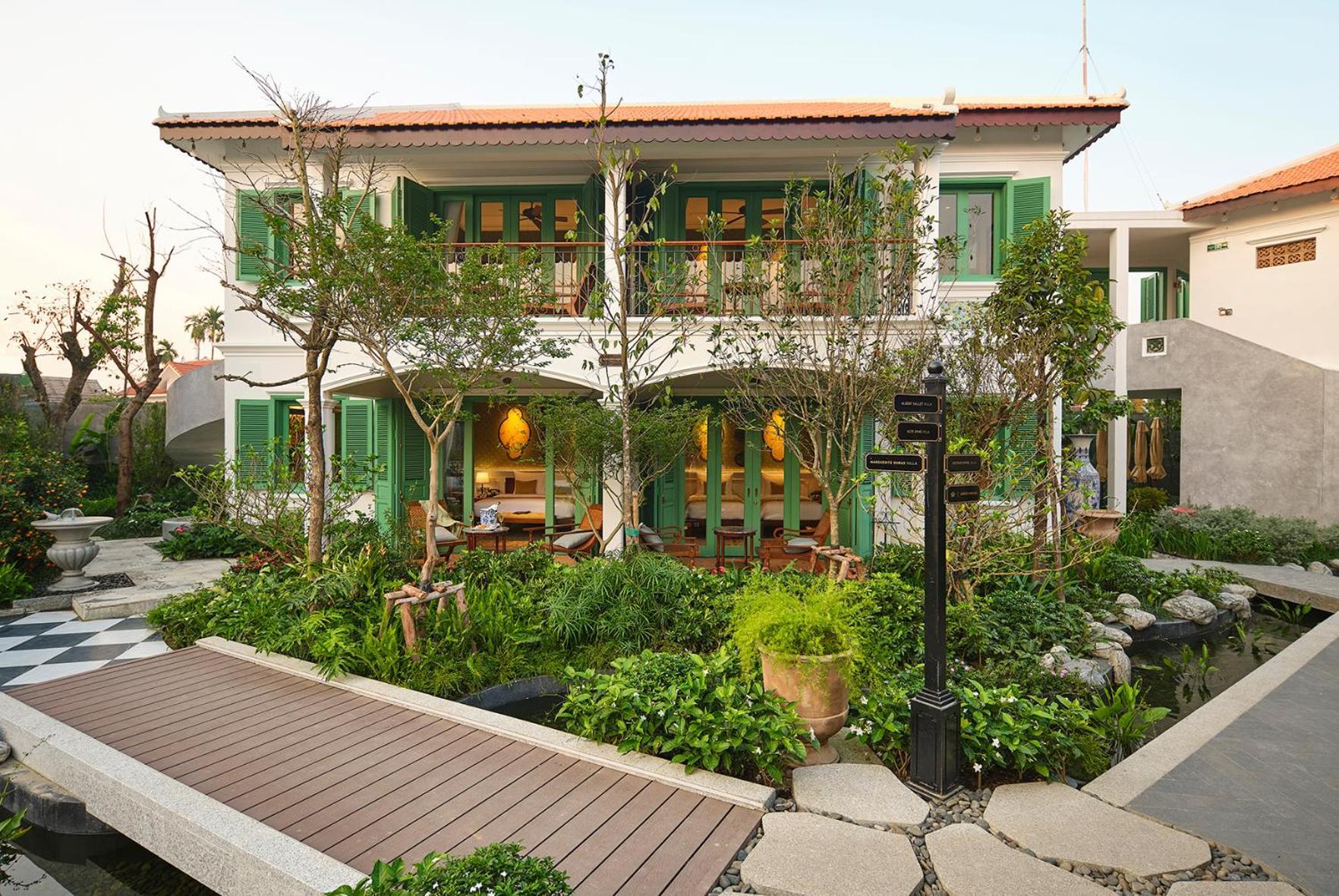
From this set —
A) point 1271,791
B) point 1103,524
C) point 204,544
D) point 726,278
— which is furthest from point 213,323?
point 1271,791

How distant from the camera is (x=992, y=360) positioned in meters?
7.45

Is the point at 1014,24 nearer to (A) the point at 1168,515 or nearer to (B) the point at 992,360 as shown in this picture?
(B) the point at 992,360

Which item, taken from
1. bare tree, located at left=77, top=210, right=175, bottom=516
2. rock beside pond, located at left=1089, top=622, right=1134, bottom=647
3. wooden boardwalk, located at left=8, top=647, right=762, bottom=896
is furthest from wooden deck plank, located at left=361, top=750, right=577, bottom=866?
bare tree, located at left=77, top=210, right=175, bottom=516

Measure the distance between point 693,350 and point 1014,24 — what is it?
7.31 m

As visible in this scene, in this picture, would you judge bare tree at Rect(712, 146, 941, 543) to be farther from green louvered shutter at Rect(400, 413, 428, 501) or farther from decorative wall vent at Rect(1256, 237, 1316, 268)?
decorative wall vent at Rect(1256, 237, 1316, 268)

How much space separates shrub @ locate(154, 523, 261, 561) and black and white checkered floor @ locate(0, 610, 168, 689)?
2.86 meters

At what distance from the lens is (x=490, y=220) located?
11031mm

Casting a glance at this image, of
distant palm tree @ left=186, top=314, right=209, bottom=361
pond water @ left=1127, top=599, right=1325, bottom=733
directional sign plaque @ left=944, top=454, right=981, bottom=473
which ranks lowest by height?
pond water @ left=1127, top=599, right=1325, bottom=733

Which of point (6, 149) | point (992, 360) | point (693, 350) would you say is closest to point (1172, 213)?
point (992, 360)

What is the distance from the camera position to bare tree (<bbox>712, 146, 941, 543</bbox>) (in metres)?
7.49

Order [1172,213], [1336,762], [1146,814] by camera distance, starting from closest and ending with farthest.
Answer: [1146,814] < [1336,762] < [1172,213]

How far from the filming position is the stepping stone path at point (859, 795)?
3.49 m

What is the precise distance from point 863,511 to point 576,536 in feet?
13.4

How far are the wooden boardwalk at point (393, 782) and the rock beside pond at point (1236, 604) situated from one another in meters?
7.84
